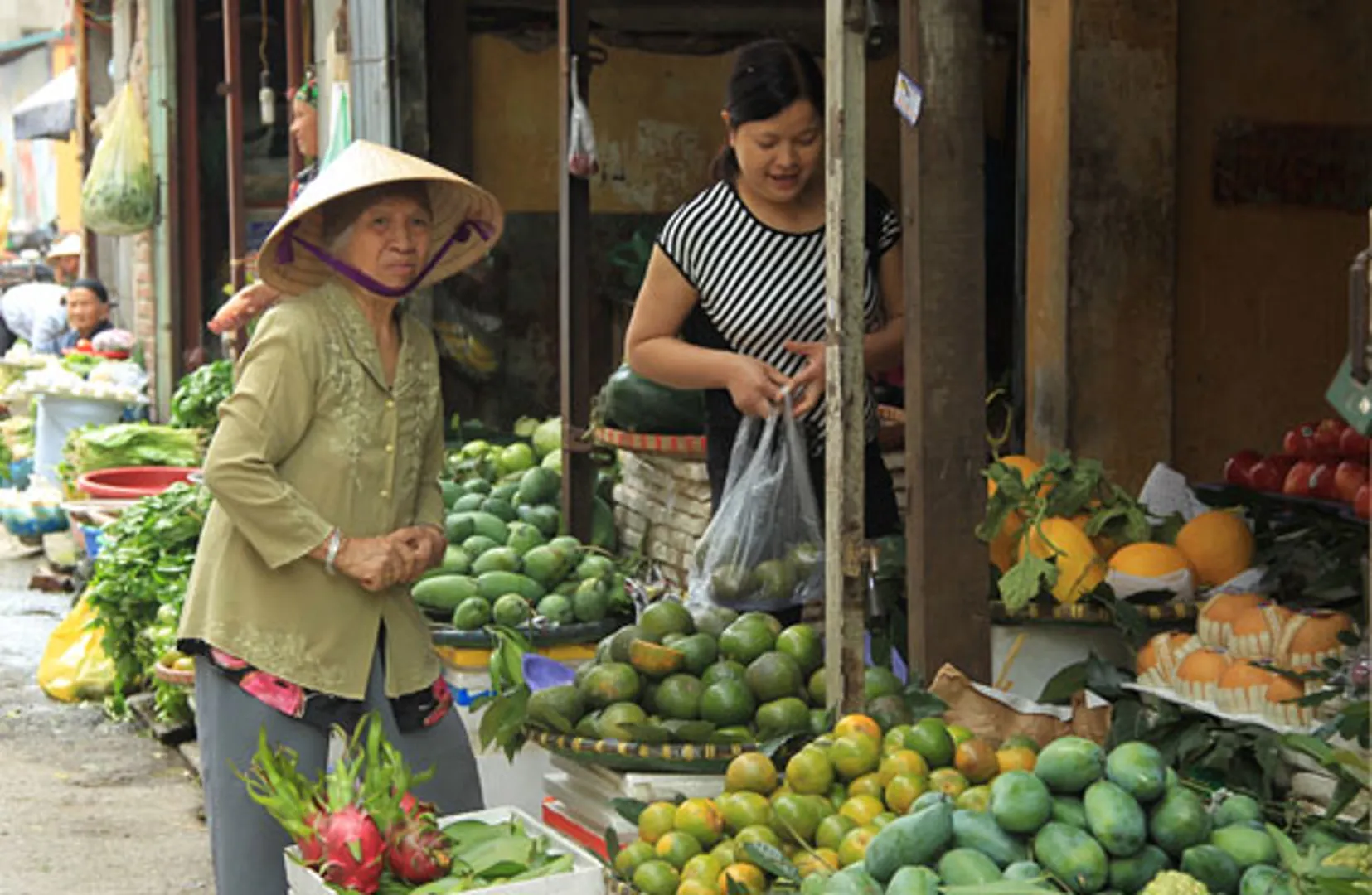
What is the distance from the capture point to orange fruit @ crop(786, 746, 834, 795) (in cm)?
328

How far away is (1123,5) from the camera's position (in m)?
5.75

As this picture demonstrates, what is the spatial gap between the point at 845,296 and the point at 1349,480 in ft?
4.92

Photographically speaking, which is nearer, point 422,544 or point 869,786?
point 869,786

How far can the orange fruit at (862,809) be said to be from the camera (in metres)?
3.13

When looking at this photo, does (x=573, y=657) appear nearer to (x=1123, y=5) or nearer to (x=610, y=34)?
(x=1123, y=5)

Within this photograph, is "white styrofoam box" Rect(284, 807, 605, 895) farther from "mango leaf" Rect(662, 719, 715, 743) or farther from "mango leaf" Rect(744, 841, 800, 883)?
"mango leaf" Rect(662, 719, 715, 743)

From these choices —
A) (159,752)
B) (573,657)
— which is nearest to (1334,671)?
(573,657)

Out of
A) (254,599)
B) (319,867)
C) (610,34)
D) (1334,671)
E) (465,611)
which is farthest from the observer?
(610,34)

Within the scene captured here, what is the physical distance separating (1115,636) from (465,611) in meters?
1.98

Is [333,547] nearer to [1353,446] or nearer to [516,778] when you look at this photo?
[516,778]

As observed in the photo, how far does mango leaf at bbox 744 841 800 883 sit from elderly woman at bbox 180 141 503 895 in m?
1.17

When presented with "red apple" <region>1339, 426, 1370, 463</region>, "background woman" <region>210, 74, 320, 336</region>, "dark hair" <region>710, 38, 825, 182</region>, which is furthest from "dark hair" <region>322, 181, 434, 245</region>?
"background woman" <region>210, 74, 320, 336</region>

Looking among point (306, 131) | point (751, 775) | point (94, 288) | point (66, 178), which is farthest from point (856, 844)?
point (66, 178)

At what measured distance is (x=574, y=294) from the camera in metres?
6.02
